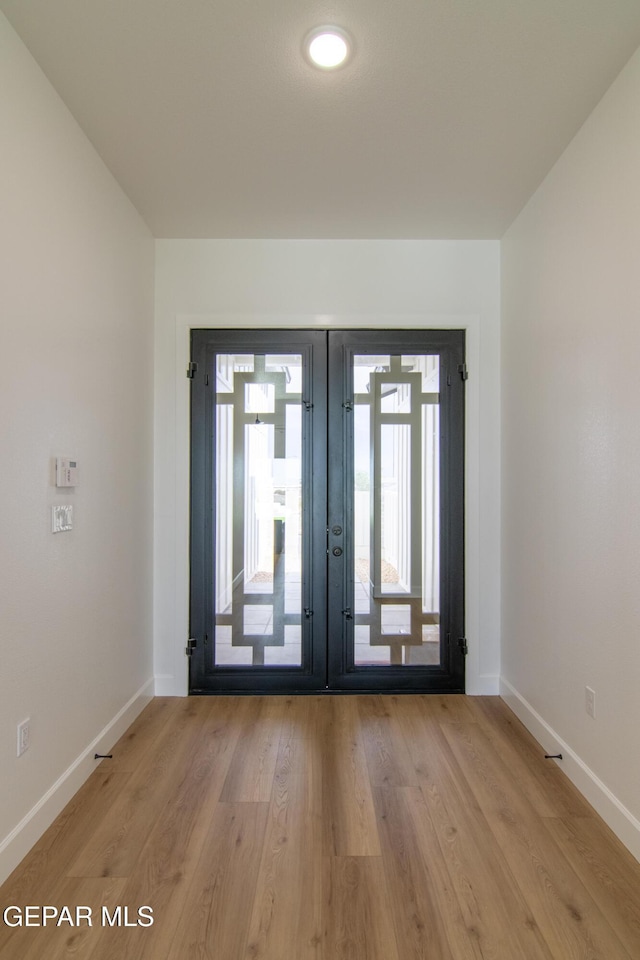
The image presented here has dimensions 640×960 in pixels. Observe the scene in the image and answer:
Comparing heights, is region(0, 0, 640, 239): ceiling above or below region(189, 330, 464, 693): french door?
above

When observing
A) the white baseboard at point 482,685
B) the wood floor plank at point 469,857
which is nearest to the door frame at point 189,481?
the white baseboard at point 482,685

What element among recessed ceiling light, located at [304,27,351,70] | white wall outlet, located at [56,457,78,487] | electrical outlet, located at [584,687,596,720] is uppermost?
recessed ceiling light, located at [304,27,351,70]

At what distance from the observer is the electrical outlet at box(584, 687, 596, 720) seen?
2.12 m

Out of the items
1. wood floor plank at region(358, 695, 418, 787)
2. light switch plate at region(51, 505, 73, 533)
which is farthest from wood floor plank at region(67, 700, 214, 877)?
light switch plate at region(51, 505, 73, 533)

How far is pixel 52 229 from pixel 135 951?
2419 millimetres

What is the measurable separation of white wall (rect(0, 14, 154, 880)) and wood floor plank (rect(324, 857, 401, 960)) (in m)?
1.07

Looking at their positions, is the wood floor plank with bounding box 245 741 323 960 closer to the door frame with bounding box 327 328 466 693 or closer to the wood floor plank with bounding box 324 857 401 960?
the wood floor plank with bounding box 324 857 401 960

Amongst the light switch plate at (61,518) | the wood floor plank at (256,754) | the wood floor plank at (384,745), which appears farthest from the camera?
the wood floor plank at (384,745)

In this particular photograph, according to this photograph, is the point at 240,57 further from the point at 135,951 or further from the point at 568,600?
the point at 135,951

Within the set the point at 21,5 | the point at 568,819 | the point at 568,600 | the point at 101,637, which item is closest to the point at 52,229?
the point at 21,5

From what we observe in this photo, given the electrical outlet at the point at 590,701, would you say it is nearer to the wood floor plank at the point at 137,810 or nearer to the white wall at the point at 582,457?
the white wall at the point at 582,457

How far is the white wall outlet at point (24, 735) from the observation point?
1795 millimetres

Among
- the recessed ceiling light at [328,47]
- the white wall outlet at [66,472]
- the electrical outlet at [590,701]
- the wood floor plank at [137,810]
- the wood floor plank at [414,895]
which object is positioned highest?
the recessed ceiling light at [328,47]

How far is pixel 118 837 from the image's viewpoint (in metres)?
1.90
